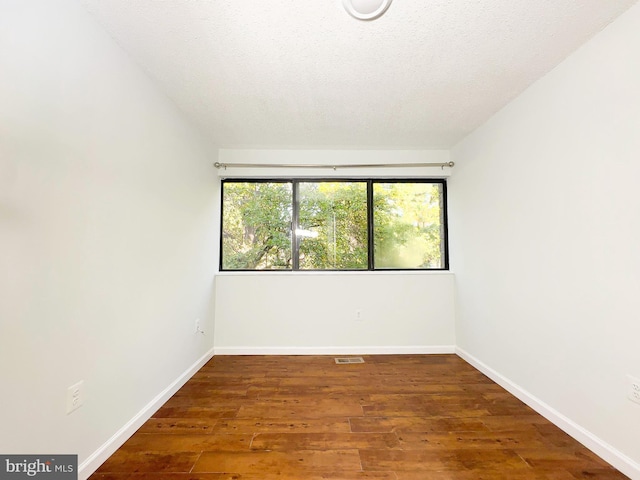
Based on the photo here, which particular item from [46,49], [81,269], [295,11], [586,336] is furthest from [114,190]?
[586,336]

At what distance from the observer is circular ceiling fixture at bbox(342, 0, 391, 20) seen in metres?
1.13

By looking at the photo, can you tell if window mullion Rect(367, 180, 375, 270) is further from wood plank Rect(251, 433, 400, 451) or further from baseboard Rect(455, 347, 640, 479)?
wood plank Rect(251, 433, 400, 451)

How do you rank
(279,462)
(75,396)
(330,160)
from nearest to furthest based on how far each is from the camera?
(75,396), (279,462), (330,160)

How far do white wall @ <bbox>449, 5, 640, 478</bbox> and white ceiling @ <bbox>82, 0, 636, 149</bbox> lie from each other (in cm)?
24

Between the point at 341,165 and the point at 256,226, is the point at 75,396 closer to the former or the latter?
the point at 256,226

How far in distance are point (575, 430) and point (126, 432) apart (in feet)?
9.07

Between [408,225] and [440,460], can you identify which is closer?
[440,460]

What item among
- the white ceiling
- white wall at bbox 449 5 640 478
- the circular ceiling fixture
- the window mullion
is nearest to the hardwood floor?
white wall at bbox 449 5 640 478

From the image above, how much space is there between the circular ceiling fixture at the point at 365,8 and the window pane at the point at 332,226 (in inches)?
89.6

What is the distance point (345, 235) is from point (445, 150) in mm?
1607

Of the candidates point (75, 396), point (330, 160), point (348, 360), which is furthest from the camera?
point (330, 160)

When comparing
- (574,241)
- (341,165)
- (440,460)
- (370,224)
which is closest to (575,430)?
(440,460)

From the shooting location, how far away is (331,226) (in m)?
3.42

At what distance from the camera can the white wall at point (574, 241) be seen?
1.44 metres
